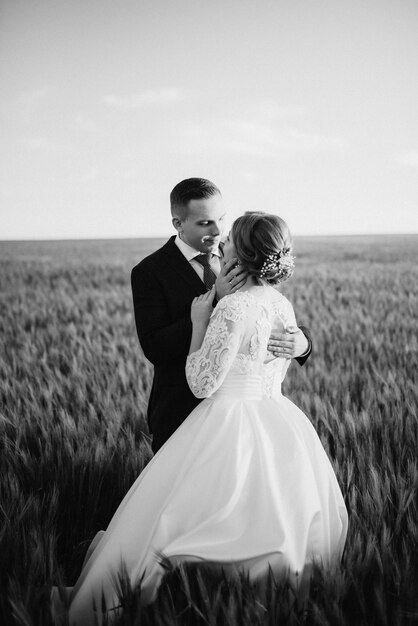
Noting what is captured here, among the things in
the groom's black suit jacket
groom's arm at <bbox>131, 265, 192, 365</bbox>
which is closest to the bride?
groom's arm at <bbox>131, 265, 192, 365</bbox>

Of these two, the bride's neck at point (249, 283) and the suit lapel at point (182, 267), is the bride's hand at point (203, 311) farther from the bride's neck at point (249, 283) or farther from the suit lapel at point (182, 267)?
the suit lapel at point (182, 267)

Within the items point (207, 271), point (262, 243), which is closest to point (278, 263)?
point (262, 243)

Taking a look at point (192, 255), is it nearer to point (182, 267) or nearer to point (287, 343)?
point (182, 267)

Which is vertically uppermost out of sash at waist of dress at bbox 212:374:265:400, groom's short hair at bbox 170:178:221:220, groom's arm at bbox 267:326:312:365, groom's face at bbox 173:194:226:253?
groom's short hair at bbox 170:178:221:220

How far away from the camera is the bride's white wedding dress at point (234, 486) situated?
2.10 meters

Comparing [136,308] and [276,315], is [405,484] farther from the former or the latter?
[136,308]

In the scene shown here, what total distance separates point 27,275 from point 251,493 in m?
11.2

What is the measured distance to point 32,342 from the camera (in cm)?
640

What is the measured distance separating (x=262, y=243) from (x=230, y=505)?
887mm

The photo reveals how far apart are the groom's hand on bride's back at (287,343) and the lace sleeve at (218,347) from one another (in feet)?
0.55

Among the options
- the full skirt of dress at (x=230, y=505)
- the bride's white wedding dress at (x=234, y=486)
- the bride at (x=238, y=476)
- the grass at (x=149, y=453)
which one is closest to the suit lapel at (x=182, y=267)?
the bride at (x=238, y=476)

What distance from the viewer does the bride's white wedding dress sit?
2.10 metres

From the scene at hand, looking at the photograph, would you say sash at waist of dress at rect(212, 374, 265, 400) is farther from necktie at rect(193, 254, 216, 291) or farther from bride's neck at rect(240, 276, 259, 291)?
necktie at rect(193, 254, 216, 291)

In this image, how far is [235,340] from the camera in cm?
225
